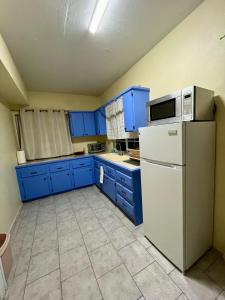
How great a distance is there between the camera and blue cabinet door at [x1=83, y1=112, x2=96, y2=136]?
152 inches

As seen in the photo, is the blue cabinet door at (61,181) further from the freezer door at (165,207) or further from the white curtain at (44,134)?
the freezer door at (165,207)

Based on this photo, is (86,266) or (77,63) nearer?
(86,266)

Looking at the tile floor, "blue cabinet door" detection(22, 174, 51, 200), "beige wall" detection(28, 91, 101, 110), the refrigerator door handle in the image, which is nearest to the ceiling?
"beige wall" detection(28, 91, 101, 110)

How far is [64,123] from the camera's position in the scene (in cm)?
369

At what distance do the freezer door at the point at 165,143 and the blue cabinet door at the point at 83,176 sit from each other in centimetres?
227

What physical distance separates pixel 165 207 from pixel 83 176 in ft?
8.20

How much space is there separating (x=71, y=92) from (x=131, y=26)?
251 centimetres

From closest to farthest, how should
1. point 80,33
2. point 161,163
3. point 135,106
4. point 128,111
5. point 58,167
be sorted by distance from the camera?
point 161,163 → point 80,33 → point 135,106 → point 128,111 → point 58,167

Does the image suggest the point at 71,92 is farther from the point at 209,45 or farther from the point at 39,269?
the point at 39,269

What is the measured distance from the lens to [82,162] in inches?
138

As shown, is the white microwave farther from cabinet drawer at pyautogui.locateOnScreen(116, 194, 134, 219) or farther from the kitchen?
cabinet drawer at pyautogui.locateOnScreen(116, 194, 134, 219)

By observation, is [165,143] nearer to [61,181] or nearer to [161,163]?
[161,163]

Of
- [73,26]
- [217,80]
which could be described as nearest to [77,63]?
[73,26]

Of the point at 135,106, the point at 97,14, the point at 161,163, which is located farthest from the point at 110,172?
the point at 97,14
